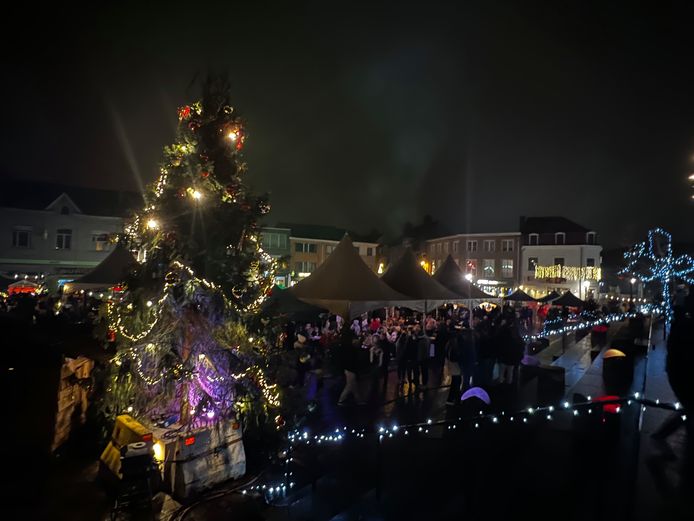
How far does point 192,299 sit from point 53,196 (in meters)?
36.2

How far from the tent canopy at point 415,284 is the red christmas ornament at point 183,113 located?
1000 centimetres

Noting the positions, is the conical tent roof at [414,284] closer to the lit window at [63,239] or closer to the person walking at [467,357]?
the person walking at [467,357]

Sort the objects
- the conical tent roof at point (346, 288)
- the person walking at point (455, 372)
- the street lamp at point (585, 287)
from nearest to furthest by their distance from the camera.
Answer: the person walking at point (455, 372), the conical tent roof at point (346, 288), the street lamp at point (585, 287)

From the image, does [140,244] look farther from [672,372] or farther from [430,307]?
[430,307]

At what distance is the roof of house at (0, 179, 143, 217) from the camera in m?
33.7

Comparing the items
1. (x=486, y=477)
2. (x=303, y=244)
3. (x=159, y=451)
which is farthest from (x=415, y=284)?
(x=303, y=244)

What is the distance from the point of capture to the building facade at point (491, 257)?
50.5 meters

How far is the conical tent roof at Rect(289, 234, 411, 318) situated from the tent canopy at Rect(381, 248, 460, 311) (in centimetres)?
116

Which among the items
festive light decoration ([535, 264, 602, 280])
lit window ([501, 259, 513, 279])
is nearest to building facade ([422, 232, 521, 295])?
lit window ([501, 259, 513, 279])

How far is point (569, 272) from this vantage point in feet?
152

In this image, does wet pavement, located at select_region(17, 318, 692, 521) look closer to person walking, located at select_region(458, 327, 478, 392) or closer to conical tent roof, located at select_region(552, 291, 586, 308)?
person walking, located at select_region(458, 327, 478, 392)

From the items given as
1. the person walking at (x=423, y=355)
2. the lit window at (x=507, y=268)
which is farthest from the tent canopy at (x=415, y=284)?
the lit window at (x=507, y=268)

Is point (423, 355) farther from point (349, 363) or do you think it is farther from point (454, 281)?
point (454, 281)

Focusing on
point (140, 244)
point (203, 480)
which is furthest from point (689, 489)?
point (140, 244)
